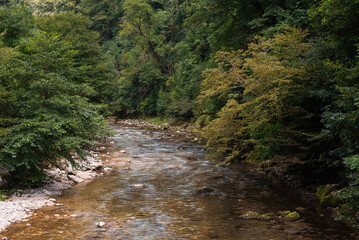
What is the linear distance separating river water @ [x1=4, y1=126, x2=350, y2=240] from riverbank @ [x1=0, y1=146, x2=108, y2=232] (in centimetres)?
34

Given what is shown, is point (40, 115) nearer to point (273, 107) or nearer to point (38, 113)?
point (38, 113)

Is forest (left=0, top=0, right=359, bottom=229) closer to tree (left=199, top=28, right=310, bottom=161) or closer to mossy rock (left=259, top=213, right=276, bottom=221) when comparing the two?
tree (left=199, top=28, right=310, bottom=161)

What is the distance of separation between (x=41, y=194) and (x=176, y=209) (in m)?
4.74

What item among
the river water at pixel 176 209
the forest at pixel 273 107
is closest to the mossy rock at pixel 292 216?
the river water at pixel 176 209

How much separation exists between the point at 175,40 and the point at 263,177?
117 ft

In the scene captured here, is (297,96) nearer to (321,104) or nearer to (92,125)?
(321,104)

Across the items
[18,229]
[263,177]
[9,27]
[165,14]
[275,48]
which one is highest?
[165,14]

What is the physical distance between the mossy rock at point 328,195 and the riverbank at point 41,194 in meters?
8.43

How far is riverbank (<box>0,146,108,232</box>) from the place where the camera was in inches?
324

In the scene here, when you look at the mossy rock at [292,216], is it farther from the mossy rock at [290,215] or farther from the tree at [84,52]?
the tree at [84,52]

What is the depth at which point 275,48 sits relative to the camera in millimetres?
11672

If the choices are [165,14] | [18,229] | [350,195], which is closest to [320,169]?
[350,195]

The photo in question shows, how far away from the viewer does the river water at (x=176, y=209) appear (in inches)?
288

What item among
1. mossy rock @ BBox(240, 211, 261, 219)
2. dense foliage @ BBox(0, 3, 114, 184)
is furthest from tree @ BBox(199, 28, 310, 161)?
dense foliage @ BBox(0, 3, 114, 184)
